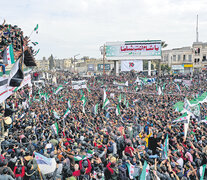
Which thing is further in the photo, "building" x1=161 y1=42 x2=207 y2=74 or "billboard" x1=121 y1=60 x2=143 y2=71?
"building" x1=161 y1=42 x2=207 y2=74

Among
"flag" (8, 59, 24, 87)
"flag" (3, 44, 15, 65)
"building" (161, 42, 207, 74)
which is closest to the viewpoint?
"flag" (8, 59, 24, 87)

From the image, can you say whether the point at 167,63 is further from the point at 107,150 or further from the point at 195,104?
the point at 107,150

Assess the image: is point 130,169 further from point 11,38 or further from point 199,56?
point 199,56

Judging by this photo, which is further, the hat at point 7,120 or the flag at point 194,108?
the flag at point 194,108

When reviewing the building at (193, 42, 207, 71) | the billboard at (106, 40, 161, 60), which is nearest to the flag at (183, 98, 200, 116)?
the billboard at (106, 40, 161, 60)

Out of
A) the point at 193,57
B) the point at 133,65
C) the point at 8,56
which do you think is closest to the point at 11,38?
the point at 8,56

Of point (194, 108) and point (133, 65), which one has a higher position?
point (133, 65)

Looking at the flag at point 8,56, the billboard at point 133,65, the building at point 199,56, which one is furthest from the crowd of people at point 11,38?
the building at point 199,56

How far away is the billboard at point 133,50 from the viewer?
4322 cm

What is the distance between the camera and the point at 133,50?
1732 inches

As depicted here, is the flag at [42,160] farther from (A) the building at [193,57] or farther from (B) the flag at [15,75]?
(A) the building at [193,57]

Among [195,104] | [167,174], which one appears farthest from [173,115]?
[167,174]

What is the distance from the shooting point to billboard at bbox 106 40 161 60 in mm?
43222

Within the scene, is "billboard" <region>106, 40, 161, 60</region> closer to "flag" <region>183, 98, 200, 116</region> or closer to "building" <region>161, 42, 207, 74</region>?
"building" <region>161, 42, 207, 74</region>
